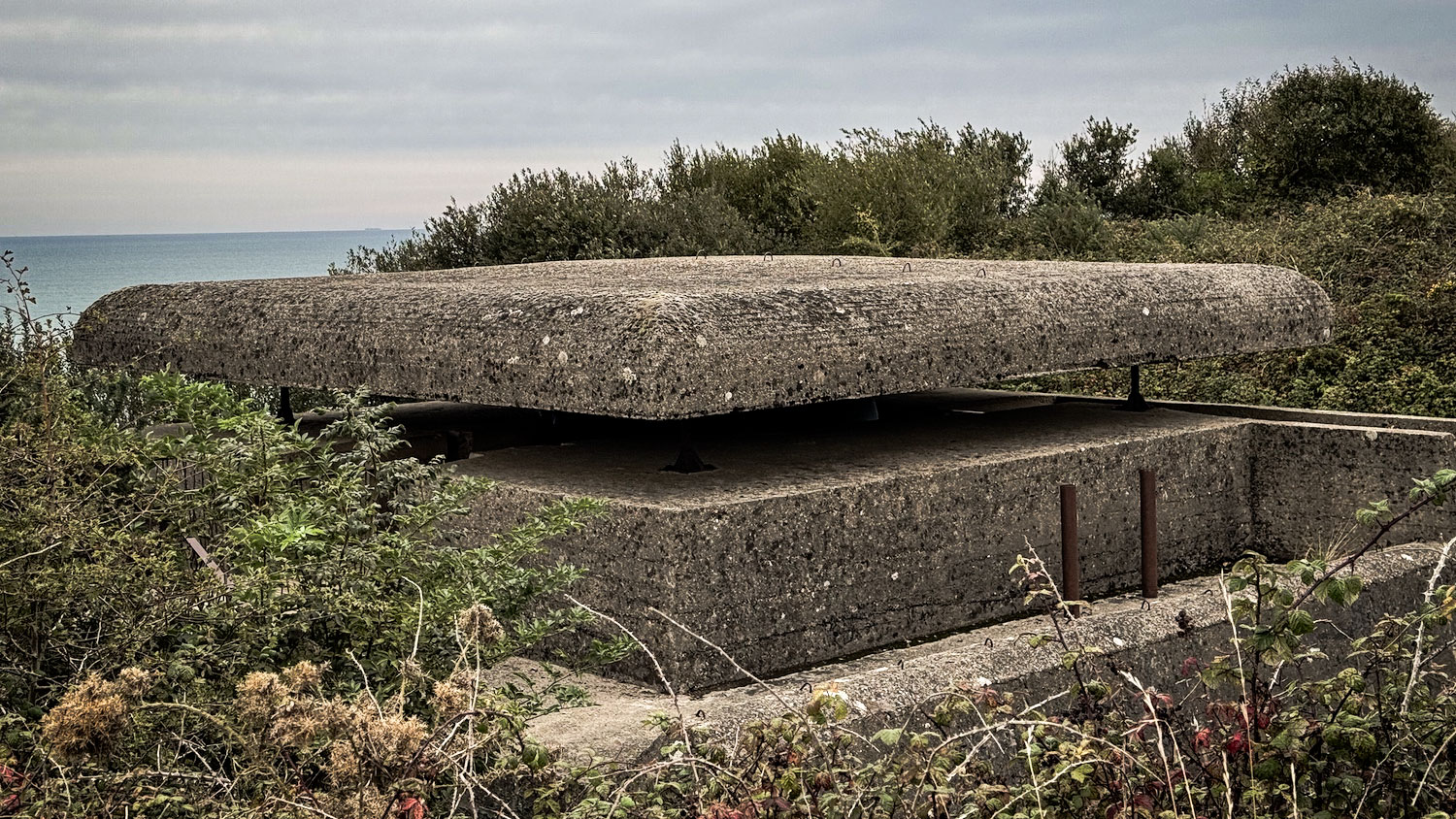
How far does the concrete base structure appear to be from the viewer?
3.77 m

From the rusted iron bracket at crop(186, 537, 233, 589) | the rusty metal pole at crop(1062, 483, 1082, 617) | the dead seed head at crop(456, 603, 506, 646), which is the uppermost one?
the rusted iron bracket at crop(186, 537, 233, 589)

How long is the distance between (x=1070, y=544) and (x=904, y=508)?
641 millimetres

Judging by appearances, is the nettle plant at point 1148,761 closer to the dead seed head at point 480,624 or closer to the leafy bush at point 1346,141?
the dead seed head at point 480,624

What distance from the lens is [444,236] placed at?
47.0 ft

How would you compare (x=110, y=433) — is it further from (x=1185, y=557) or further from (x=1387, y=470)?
(x=1387, y=470)

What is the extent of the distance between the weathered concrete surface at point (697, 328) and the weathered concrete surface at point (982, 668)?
75 centimetres

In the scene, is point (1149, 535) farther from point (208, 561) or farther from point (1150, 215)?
point (1150, 215)

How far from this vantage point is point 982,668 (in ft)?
12.3

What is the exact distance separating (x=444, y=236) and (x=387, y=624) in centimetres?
1154

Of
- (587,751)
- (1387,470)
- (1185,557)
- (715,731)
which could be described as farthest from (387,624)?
(1387,470)

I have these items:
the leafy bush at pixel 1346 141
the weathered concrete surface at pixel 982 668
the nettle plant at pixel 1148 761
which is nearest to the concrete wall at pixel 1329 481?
the weathered concrete surface at pixel 982 668

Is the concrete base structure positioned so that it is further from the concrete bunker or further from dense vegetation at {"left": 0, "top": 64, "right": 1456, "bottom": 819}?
dense vegetation at {"left": 0, "top": 64, "right": 1456, "bottom": 819}

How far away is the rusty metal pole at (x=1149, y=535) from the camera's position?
4680mm

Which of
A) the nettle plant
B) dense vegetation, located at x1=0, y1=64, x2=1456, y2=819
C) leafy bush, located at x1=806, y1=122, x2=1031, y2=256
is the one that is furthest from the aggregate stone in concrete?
leafy bush, located at x1=806, y1=122, x2=1031, y2=256
